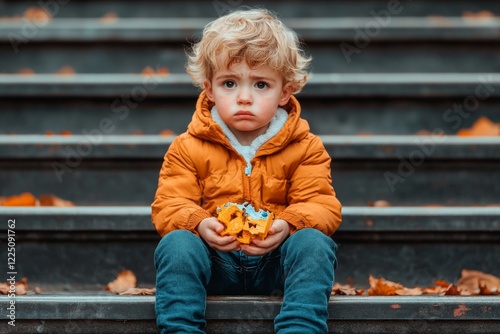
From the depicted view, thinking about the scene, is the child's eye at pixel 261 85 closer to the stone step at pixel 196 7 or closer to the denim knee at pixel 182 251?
the denim knee at pixel 182 251

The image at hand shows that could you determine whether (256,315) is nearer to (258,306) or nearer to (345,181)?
(258,306)

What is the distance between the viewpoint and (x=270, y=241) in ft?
7.11

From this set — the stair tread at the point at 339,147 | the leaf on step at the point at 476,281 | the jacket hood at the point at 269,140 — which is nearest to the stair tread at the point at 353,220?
the leaf on step at the point at 476,281

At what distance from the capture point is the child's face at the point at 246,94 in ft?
7.42

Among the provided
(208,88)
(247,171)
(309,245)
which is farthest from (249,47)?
(309,245)

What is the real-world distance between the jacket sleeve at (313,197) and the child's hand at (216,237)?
0.56ft

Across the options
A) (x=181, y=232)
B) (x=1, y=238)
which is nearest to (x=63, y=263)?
(x=1, y=238)

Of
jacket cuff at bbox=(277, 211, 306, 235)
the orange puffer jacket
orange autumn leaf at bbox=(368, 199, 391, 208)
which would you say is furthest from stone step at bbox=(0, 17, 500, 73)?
jacket cuff at bbox=(277, 211, 306, 235)

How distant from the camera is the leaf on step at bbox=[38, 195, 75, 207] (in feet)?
9.34

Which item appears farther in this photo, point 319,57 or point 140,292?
point 319,57

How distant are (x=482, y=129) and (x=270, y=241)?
47.8 inches

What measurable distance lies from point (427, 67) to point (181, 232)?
1.49 metres

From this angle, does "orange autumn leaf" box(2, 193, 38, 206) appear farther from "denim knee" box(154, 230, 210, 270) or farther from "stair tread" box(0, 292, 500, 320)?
"denim knee" box(154, 230, 210, 270)

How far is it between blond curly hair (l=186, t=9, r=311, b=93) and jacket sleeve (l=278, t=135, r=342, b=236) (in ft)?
0.77
